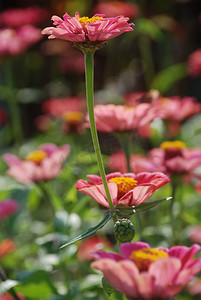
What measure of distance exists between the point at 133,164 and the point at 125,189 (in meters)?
0.29

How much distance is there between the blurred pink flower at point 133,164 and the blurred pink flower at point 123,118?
2.7 inches

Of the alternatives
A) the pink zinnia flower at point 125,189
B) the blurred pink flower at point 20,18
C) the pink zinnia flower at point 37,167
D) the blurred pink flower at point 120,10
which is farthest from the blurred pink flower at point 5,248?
the blurred pink flower at point 20,18

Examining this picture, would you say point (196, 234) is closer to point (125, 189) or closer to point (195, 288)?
point (195, 288)

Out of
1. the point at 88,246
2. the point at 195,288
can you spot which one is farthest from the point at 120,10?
the point at 195,288

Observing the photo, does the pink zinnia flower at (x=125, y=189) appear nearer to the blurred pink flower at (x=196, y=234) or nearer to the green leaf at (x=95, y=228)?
→ the green leaf at (x=95, y=228)

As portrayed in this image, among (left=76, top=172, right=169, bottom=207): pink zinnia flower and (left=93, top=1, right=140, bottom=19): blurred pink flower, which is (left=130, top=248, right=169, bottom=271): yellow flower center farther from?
(left=93, top=1, right=140, bottom=19): blurred pink flower

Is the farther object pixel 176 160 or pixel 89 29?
pixel 176 160

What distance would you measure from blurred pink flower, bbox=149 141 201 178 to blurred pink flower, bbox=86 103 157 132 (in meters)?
0.07

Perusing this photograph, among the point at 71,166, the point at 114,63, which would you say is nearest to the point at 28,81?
the point at 114,63

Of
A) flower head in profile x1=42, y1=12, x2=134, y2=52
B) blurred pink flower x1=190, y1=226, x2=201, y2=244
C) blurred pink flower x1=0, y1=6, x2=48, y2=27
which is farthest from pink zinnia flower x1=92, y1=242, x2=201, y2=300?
blurred pink flower x1=0, y1=6, x2=48, y2=27

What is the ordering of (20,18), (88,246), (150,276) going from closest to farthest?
(150,276)
(88,246)
(20,18)

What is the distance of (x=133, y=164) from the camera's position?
2.18 feet

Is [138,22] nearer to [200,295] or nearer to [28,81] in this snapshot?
[200,295]

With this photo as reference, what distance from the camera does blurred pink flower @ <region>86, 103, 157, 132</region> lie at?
0.49 metres
